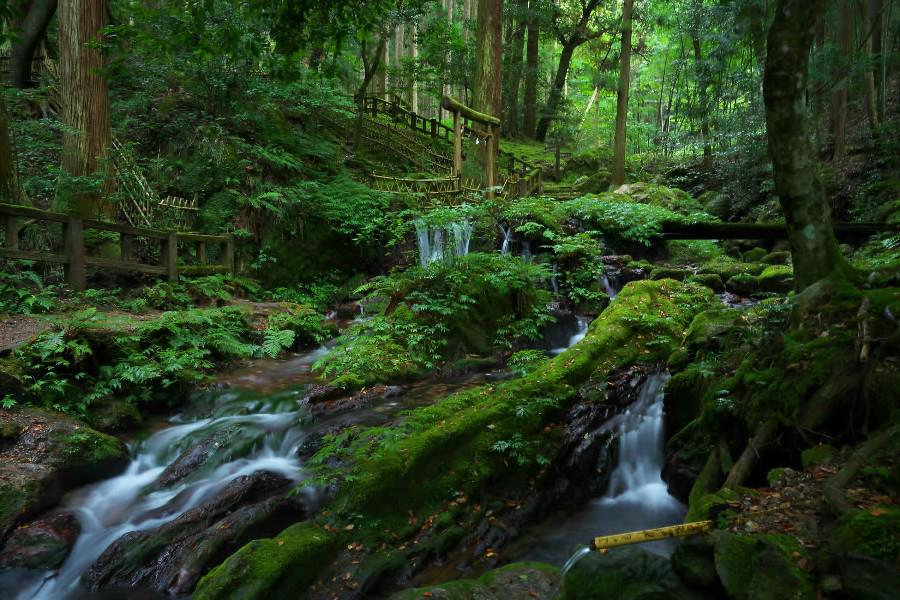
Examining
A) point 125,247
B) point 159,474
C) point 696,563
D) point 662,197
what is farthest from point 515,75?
point 696,563

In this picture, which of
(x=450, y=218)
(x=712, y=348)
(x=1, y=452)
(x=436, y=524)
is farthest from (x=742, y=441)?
(x=450, y=218)

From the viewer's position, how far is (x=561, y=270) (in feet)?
40.5

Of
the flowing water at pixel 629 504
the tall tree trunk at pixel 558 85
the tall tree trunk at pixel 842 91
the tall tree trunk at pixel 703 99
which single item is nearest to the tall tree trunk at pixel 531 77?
the tall tree trunk at pixel 558 85

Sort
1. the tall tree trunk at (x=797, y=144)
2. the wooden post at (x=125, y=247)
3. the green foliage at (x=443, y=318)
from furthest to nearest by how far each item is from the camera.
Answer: the wooden post at (x=125, y=247) < the green foliage at (x=443, y=318) < the tall tree trunk at (x=797, y=144)

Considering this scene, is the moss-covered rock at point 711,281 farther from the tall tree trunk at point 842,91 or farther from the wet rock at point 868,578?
the wet rock at point 868,578

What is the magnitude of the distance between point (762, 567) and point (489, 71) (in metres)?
16.7

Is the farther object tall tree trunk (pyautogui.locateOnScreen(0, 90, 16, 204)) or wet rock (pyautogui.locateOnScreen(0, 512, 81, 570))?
tall tree trunk (pyautogui.locateOnScreen(0, 90, 16, 204))

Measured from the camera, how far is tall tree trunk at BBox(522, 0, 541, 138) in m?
26.5

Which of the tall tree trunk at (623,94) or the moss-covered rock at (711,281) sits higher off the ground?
the tall tree trunk at (623,94)

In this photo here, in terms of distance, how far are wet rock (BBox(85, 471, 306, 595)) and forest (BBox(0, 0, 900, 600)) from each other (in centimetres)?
3

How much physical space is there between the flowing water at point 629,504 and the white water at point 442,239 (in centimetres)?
577

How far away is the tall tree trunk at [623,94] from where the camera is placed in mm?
18125

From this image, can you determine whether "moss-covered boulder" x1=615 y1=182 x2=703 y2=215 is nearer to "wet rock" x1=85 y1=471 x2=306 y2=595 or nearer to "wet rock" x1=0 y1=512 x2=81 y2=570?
"wet rock" x1=85 y1=471 x2=306 y2=595

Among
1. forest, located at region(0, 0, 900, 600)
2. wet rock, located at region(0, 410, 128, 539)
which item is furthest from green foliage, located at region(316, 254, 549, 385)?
wet rock, located at region(0, 410, 128, 539)
